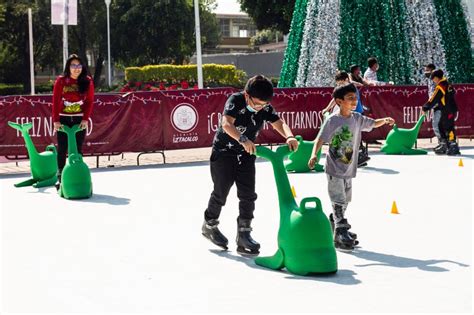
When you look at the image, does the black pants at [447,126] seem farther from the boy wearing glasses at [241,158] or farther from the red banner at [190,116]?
the boy wearing glasses at [241,158]

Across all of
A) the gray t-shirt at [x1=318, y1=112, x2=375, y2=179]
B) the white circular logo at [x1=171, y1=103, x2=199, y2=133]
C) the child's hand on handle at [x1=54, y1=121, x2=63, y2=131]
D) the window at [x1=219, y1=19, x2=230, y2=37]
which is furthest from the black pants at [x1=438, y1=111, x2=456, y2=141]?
the window at [x1=219, y1=19, x2=230, y2=37]

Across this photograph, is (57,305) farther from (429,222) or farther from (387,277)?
(429,222)

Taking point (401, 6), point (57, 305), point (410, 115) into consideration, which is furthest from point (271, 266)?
point (401, 6)

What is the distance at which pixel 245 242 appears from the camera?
23.2ft

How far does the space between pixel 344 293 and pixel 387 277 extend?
622mm

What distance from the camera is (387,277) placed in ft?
20.3

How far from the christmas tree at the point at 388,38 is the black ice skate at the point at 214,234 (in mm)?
16931

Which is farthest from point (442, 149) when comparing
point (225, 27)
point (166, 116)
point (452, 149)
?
point (225, 27)

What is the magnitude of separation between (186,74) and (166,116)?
131 ft

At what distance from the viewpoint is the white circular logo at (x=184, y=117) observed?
16609 mm

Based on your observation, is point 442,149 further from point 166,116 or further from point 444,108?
point 166,116

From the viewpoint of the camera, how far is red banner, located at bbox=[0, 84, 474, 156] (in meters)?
15.5

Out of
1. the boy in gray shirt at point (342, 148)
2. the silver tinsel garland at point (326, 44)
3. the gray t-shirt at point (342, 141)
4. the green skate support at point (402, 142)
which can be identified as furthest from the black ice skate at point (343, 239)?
the silver tinsel garland at point (326, 44)

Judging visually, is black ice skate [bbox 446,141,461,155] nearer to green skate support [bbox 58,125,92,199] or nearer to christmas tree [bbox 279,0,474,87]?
christmas tree [bbox 279,0,474,87]
